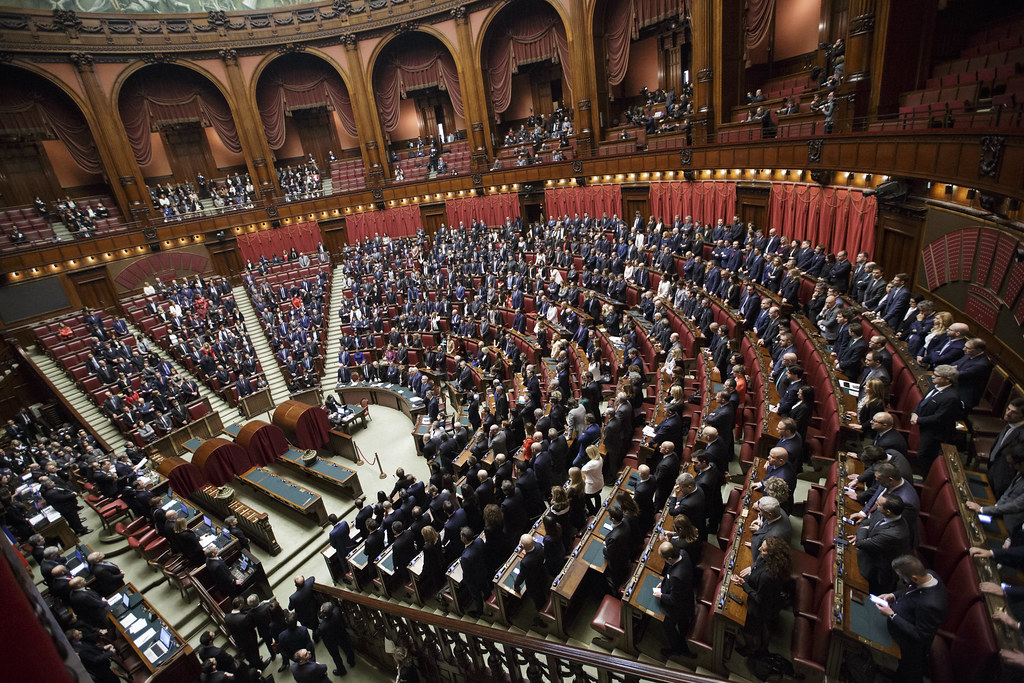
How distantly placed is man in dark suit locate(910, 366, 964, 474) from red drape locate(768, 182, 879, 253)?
19.2ft

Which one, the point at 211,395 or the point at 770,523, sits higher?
the point at 770,523

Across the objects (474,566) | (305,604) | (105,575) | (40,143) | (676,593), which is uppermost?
(40,143)

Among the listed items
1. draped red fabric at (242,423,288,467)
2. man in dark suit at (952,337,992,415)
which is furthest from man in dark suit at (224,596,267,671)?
man in dark suit at (952,337,992,415)

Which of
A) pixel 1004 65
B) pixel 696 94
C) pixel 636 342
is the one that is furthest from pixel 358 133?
pixel 1004 65

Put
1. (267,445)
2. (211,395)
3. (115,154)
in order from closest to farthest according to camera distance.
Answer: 1. (267,445)
2. (211,395)
3. (115,154)

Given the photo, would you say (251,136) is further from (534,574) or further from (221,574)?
(534,574)

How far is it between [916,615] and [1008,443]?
1.64 m

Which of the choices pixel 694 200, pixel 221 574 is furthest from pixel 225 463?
pixel 694 200

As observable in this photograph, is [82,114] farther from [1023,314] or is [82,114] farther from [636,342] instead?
[1023,314]

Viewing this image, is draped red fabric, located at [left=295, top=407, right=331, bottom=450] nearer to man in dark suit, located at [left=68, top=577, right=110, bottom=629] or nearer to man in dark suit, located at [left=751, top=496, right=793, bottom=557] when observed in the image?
man in dark suit, located at [left=68, top=577, right=110, bottom=629]

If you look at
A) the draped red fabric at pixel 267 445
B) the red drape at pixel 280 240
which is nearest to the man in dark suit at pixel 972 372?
the draped red fabric at pixel 267 445

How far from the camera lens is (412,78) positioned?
23000mm

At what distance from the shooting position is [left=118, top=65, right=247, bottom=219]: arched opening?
66.9 feet

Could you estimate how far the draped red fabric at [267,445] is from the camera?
9.74m
